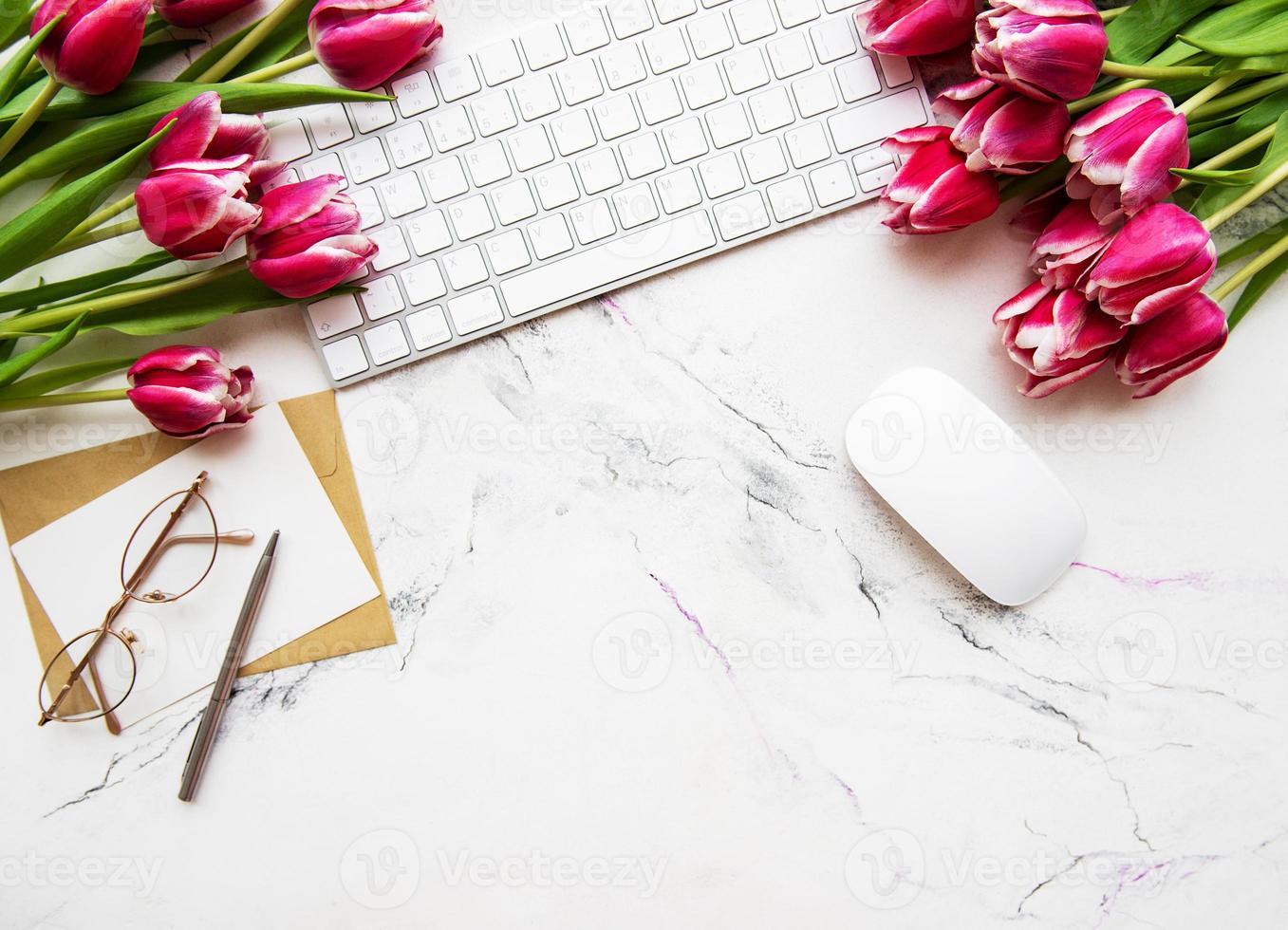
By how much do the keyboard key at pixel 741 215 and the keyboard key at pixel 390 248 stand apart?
9.5 inches

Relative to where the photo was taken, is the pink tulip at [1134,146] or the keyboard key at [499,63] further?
the keyboard key at [499,63]

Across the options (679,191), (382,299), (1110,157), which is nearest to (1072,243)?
(1110,157)

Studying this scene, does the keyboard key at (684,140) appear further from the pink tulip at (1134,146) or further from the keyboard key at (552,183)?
the pink tulip at (1134,146)

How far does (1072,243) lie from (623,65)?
36 centimetres

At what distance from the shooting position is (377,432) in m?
0.69

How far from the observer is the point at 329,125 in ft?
2.18

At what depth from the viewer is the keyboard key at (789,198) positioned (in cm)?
66

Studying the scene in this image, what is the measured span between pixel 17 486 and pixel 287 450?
0.72ft

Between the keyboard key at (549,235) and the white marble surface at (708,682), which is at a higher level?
the keyboard key at (549,235)

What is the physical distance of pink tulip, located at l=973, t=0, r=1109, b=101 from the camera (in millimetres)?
540

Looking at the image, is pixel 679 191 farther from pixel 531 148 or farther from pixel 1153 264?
pixel 1153 264

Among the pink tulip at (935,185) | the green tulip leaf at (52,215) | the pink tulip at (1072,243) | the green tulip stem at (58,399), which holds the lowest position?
the pink tulip at (1072,243)

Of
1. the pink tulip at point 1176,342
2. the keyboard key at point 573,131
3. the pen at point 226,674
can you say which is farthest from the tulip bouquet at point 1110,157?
the pen at point 226,674

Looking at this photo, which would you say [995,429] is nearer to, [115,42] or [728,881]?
[728,881]
